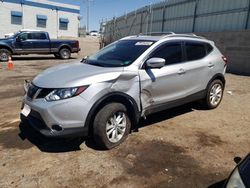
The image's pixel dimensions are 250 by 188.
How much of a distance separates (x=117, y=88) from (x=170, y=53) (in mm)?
1585

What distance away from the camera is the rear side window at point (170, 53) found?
495 cm

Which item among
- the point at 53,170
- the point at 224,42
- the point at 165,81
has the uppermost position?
the point at 224,42

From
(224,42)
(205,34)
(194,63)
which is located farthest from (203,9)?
(194,63)

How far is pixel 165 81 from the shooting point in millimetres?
4918

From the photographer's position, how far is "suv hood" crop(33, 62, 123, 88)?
3863mm

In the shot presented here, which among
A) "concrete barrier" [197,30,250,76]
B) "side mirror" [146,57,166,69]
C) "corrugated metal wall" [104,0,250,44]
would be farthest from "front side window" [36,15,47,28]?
"side mirror" [146,57,166,69]

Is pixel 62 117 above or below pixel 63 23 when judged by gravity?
below

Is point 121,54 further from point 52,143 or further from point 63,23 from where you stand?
point 63,23

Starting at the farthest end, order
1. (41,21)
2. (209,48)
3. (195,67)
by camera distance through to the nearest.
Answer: (41,21) < (209,48) < (195,67)

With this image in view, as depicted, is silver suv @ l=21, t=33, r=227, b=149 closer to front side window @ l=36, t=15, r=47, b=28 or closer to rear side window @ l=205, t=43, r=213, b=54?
rear side window @ l=205, t=43, r=213, b=54

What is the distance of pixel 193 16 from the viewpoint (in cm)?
1644

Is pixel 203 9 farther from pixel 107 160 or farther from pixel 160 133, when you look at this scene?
pixel 107 160

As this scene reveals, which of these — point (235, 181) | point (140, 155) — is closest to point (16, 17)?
point (140, 155)

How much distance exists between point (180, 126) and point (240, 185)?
328 centimetres
